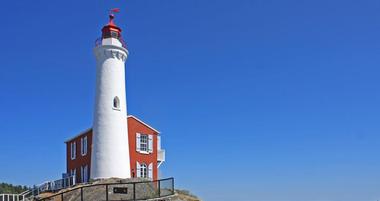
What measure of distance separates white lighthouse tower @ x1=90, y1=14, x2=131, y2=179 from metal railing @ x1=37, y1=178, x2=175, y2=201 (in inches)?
186

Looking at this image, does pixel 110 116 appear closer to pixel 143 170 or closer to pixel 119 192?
pixel 143 170

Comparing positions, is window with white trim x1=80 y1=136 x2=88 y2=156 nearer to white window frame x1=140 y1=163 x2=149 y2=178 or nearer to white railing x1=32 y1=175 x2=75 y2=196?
white railing x1=32 y1=175 x2=75 y2=196

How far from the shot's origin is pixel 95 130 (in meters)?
31.7

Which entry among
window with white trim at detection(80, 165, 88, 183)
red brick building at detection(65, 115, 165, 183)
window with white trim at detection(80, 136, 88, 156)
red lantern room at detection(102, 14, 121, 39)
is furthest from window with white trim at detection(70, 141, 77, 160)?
red lantern room at detection(102, 14, 121, 39)

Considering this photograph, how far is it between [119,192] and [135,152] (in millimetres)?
9589

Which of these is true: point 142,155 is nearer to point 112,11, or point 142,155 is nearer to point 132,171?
point 132,171

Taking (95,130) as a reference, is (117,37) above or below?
above

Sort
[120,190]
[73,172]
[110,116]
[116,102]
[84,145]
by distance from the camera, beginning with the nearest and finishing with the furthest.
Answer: [120,190] < [110,116] < [116,102] < [84,145] < [73,172]

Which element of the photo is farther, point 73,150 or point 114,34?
point 73,150

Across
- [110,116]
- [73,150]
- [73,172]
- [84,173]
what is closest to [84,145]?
[84,173]

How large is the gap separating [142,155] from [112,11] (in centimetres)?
1160

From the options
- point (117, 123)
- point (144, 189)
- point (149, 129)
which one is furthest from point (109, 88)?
point (144, 189)

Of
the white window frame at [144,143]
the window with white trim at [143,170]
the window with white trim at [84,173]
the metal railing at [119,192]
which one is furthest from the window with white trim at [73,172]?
the metal railing at [119,192]

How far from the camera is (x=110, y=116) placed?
104 ft
